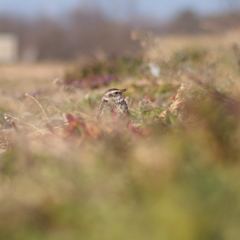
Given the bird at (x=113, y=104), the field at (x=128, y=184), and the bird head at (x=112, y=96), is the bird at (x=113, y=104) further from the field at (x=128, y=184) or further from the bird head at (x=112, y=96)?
the field at (x=128, y=184)

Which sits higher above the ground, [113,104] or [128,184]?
[113,104]

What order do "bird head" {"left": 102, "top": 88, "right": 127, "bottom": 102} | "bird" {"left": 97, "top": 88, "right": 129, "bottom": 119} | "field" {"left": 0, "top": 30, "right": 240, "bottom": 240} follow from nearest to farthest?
"field" {"left": 0, "top": 30, "right": 240, "bottom": 240}
"bird" {"left": 97, "top": 88, "right": 129, "bottom": 119}
"bird head" {"left": 102, "top": 88, "right": 127, "bottom": 102}

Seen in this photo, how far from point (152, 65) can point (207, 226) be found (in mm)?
5937

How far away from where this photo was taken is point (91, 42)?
52500 millimetres

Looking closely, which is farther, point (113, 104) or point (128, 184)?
point (113, 104)

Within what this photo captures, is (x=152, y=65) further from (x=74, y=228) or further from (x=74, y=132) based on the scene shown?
(x=74, y=228)

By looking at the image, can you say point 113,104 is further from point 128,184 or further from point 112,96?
point 128,184

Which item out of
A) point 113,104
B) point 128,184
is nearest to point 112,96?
point 113,104

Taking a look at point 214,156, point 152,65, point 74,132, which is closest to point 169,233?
point 214,156

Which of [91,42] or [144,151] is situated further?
[91,42]

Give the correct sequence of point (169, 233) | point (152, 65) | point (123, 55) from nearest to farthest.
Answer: point (169, 233)
point (152, 65)
point (123, 55)

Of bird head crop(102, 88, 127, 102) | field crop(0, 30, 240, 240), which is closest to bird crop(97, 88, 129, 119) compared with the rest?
bird head crop(102, 88, 127, 102)

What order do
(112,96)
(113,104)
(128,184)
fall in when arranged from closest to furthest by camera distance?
(128,184) < (113,104) < (112,96)

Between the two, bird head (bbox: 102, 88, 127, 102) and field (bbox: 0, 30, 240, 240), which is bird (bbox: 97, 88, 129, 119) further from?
field (bbox: 0, 30, 240, 240)
